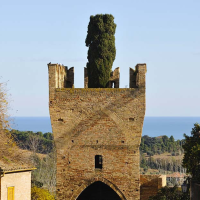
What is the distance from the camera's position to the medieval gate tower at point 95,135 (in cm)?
2448

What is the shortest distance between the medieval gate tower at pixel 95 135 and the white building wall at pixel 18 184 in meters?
2.08

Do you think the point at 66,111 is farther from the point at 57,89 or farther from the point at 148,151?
the point at 148,151

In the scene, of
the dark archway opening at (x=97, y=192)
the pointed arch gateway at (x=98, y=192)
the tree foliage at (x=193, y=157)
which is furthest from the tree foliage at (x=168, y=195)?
the dark archway opening at (x=97, y=192)

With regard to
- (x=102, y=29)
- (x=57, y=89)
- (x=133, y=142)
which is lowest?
(x=133, y=142)

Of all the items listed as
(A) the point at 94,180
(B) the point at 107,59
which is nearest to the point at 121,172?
(A) the point at 94,180

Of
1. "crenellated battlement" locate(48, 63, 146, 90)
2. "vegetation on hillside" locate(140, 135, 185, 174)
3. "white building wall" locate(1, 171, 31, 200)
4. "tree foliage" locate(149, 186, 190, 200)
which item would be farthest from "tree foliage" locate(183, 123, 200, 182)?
"vegetation on hillside" locate(140, 135, 185, 174)

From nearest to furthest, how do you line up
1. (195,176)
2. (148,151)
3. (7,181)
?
1. (7,181)
2. (195,176)
3. (148,151)

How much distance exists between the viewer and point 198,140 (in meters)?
25.6

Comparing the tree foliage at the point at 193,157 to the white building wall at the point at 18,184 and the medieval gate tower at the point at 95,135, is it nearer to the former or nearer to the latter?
the medieval gate tower at the point at 95,135

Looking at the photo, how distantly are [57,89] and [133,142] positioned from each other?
157 inches

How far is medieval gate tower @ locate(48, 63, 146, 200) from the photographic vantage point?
80.3 ft

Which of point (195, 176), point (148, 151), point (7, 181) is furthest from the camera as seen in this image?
point (148, 151)

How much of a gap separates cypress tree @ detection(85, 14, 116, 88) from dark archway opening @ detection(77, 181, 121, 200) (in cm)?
473

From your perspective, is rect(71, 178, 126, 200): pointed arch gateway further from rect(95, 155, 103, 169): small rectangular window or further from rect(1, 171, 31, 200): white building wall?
rect(1, 171, 31, 200): white building wall
